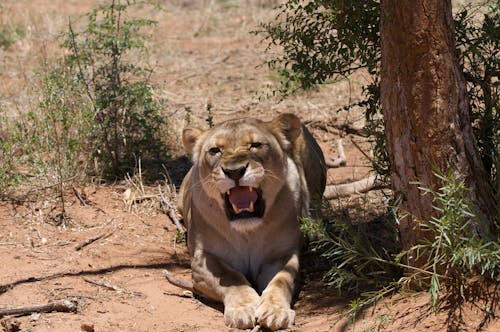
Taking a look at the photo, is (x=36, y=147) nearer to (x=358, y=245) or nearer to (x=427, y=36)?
(x=358, y=245)

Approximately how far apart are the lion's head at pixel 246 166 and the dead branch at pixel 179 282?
0.62 meters

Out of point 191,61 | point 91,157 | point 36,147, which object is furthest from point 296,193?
point 191,61

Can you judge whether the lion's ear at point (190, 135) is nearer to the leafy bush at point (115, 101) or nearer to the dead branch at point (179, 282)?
the dead branch at point (179, 282)

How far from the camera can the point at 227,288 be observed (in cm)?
518

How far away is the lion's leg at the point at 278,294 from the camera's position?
4.75 m

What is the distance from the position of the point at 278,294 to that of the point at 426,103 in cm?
150

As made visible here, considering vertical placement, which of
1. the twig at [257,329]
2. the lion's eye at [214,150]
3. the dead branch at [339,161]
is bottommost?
the twig at [257,329]

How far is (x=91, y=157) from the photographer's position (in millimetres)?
7203

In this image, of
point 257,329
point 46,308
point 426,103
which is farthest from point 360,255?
point 46,308

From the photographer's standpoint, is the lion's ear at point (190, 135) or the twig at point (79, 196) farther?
the twig at point (79, 196)

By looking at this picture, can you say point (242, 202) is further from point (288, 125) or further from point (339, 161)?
point (339, 161)

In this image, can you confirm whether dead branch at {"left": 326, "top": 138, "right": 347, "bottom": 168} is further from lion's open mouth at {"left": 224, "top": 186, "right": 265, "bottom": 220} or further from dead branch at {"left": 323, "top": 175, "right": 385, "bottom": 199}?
lion's open mouth at {"left": 224, "top": 186, "right": 265, "bottom": 220}

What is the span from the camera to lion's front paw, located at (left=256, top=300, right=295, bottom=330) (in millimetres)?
4730

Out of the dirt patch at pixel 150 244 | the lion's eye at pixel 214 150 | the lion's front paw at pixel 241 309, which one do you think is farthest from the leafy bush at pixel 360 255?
the lion's eye at pixel 214 150
